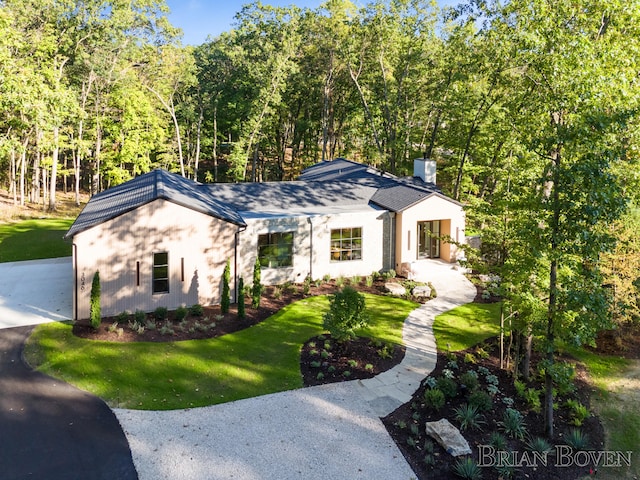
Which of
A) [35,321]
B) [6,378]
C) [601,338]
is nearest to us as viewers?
[6,378]

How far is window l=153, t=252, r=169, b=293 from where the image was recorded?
1515 centimetres

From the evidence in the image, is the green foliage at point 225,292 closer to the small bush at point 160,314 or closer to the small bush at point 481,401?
the small bush at point 160,314

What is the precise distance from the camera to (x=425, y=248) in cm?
2300

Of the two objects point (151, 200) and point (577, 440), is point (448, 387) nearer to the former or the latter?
point (577, 440)

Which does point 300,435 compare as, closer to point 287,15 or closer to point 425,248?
point 425,248

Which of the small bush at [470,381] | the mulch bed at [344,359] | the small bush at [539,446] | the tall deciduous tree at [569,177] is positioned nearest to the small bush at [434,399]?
the small bush at [470,381]

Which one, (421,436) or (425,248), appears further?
(425,248)

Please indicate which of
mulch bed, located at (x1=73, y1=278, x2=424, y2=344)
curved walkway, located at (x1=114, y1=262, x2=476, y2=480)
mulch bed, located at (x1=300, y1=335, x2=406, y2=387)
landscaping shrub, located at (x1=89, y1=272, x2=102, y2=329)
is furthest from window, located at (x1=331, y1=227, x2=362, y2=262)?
landscaping shrub, located at (x1=89, y1=272, x2=102, y2=329)

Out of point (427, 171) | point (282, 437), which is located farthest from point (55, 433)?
point (427, 171)

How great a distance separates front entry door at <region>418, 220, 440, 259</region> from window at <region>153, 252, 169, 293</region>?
41.3 ft

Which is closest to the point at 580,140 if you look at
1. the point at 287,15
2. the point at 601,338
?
the point at 601,338

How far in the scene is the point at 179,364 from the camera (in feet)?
38.9

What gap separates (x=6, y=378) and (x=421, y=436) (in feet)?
32.1
